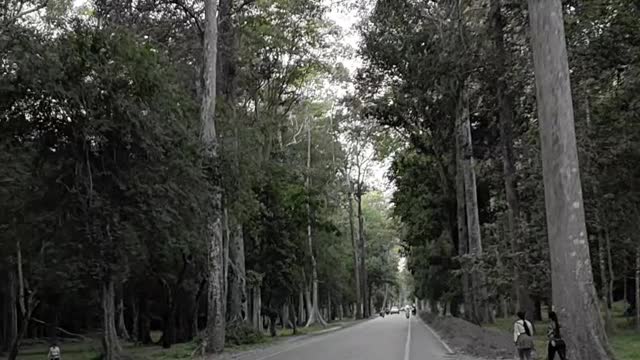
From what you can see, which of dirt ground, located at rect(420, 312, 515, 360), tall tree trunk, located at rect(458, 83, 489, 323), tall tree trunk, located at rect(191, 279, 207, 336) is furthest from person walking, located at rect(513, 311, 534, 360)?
tall tree trunk, located at rect(191, 279, 207, 336)

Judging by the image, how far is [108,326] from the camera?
70.3 feet

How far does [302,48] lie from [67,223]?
69.0ft

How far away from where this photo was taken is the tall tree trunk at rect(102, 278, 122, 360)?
21.0 meters

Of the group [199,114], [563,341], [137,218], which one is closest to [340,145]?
[199,114]

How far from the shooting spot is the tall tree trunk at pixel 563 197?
12914 millimetres

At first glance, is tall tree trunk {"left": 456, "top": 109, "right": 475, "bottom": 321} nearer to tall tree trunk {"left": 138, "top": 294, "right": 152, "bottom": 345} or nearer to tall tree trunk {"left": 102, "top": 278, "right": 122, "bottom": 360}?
tall tree trunk {"left": 138, "top": 294, "right": 152, "bottom": 345}

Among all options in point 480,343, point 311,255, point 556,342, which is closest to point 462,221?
point 480,343

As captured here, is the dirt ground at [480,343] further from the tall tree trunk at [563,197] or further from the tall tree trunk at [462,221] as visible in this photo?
the tall tree trunk at [563,197]

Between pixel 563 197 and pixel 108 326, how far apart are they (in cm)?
1438

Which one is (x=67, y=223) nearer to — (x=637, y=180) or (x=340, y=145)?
(x=637, y=180)

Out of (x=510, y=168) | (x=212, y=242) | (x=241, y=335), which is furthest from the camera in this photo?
(x=241, y=335)

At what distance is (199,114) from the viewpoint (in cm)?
2733

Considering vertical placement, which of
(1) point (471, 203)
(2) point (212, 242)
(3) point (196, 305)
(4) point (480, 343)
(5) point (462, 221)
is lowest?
(4) point (480, 343)

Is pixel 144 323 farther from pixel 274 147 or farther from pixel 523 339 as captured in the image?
pixel 523 339
